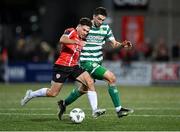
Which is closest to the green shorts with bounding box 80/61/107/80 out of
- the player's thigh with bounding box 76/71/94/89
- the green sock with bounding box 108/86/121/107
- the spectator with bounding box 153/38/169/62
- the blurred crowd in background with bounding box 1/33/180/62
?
the green sock with bounding box 108/86/121/107

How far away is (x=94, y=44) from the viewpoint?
15.1 metres

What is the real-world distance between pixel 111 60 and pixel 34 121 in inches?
Answer: 660

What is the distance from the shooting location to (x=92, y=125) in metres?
13.3


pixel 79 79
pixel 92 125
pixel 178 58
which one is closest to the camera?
pixel 92 125

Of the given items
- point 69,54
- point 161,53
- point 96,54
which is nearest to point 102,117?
point 96,54

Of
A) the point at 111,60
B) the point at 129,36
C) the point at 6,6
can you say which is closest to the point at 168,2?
the point at 129,36

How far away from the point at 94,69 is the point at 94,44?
1.83 feet

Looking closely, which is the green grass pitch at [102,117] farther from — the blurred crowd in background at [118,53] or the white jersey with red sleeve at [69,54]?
the blurred crowd in background at [118,53]

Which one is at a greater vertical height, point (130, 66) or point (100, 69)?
point (100, 69)

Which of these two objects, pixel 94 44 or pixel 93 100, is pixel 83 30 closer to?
pixel 94 44

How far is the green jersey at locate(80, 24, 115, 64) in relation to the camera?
15.0m

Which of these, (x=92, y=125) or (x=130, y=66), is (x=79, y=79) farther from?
(x=130, y=66)

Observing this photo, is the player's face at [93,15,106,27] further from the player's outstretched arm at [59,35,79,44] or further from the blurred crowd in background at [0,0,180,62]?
the blurred crowd in background at [0,0,180,62]

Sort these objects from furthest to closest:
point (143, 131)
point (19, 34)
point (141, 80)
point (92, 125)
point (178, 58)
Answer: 1. point (19, 34)
2. point (178, 58)
3. point (141, 80)
4. point (92, 125)
5. point (143, 131)
